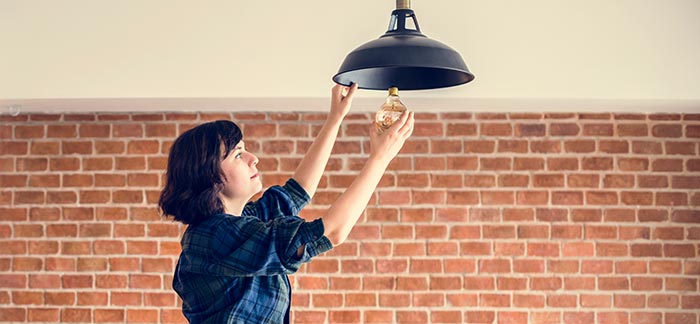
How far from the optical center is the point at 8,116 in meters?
3.12

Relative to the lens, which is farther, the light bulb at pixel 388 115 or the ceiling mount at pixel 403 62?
the light bulb at pixel 388 115

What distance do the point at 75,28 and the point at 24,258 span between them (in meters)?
0.87

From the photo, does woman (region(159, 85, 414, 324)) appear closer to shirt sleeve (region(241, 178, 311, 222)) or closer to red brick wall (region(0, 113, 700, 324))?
shirt sleeve (region(241, 178, 311, 222))

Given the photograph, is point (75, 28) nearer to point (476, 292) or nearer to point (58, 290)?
point (58, 290)

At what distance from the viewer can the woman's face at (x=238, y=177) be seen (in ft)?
5.75

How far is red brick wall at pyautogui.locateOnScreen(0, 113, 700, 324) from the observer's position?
302 cm

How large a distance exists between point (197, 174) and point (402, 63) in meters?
0.50

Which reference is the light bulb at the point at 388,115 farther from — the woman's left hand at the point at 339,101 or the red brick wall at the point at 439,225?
the red brick wall at the point at 439,225

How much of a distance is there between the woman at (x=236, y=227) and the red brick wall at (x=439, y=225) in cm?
121

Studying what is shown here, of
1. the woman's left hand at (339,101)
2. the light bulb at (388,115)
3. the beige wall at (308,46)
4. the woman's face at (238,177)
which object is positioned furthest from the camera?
the beige wall at (308,46)

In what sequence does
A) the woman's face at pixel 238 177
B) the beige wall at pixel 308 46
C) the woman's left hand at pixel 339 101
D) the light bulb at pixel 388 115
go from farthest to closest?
the beige wall at pixel 308 46, the woman's left hand at pixel 339 101, the woman's face at pixel 238 177, the light bulb at pixel 388 115

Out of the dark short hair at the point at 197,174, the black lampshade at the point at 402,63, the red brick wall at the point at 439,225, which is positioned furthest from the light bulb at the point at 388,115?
the red brick wall at the point at 439,225

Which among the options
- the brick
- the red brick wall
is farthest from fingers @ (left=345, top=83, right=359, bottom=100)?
the brick

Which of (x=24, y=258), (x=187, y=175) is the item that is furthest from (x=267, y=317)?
(x=24, y=258)
